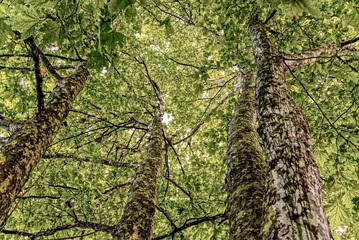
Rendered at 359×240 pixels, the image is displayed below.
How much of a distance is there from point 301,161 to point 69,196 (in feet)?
17.1

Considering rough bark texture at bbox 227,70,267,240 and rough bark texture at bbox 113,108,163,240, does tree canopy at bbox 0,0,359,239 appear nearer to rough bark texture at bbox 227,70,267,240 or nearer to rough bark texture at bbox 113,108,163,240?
rough bark texture at bbox 113,108,163,240

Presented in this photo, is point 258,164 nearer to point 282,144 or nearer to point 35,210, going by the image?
point 282,144

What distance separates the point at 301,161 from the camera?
71.5 inches

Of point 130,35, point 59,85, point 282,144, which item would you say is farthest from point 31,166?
point 130,35

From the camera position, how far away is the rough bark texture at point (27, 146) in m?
2.90

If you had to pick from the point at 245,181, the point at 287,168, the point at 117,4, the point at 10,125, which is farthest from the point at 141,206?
the point at 117,4

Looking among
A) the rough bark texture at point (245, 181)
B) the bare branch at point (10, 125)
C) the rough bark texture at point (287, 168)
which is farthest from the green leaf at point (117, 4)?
the bare branch at point (10, 125)

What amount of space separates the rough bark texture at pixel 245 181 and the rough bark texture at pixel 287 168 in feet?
0.60

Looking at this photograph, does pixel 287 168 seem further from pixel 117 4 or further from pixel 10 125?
pixel 10 125

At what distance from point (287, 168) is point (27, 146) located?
2.97 metres

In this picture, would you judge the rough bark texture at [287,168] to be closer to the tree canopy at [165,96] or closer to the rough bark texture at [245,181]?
the rough bark texture at [245,181]

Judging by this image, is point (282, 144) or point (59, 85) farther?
point (59, 85)

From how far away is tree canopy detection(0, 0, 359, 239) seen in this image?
2371mm

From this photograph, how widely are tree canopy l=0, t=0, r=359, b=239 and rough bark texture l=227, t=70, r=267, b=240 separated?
42 centimetres
